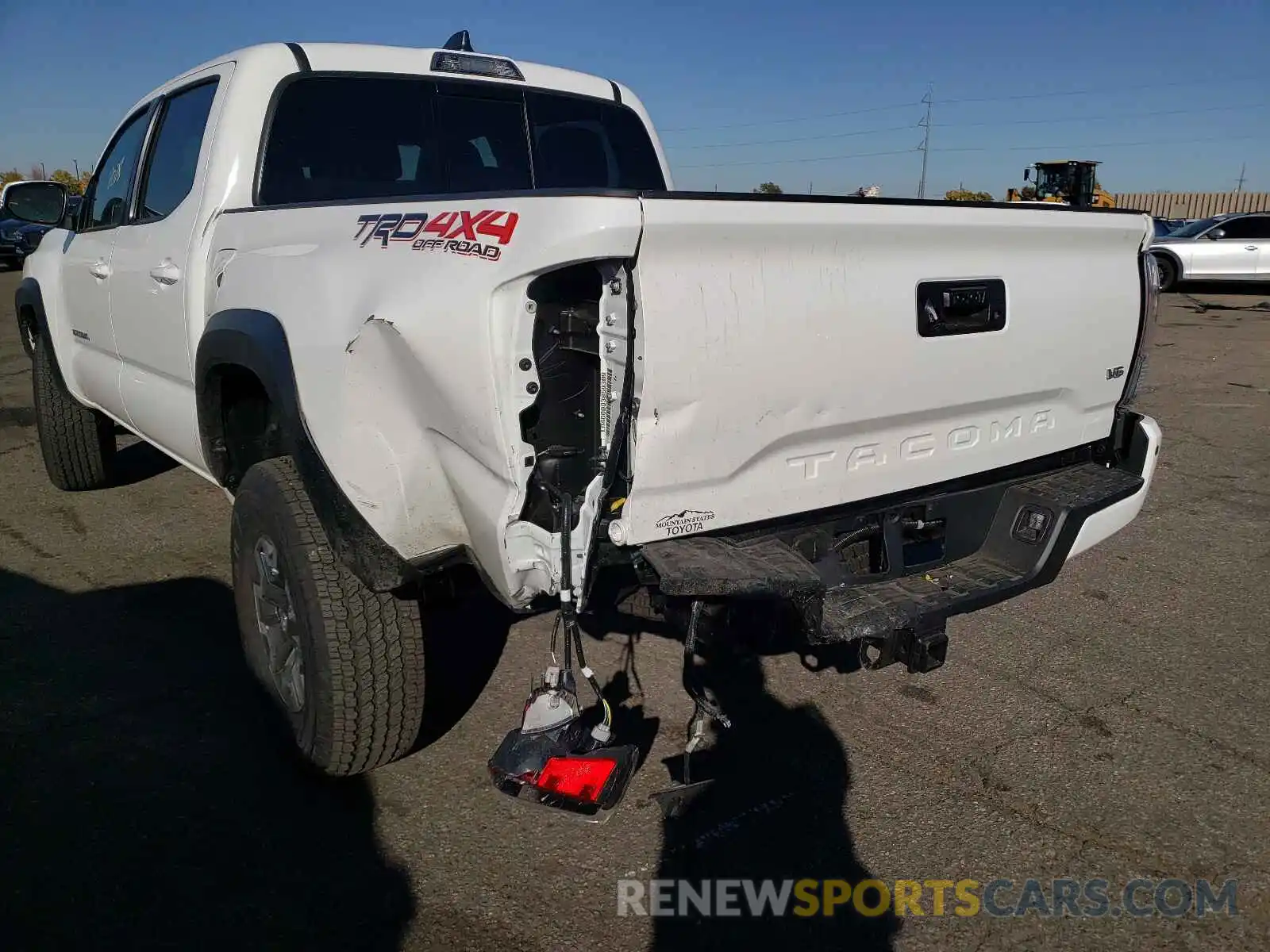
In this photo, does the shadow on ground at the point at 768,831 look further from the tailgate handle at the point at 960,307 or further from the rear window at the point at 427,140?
the rear window at the point at 427,140

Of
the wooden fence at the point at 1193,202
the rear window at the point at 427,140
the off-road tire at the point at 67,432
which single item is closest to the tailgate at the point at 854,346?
the rear window at the point at 427,140

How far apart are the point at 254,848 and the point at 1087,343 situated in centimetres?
284

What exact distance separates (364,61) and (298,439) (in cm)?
187

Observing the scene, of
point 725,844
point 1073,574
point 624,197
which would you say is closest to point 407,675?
point 725,844

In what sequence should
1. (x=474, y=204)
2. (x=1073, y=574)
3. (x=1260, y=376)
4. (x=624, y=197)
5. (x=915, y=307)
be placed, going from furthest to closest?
(x=1260, y=376)
(x=1073, y=574)
(x=915, y=307)
(x=474, y=204)
(x=624, y=197)

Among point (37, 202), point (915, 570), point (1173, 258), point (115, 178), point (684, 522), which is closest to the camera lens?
point (684, 522)

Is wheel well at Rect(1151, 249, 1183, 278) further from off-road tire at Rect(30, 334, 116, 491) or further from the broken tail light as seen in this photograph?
the broken tail light

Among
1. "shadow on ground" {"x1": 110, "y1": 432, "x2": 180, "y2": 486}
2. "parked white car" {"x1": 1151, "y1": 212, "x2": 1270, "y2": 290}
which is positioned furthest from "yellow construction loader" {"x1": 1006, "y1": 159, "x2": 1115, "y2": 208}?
"shadow on ground" {"x1": 110, "y1": 432, "x2": 180, "y2": 486}

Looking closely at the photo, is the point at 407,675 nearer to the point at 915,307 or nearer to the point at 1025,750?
the point at 915,307

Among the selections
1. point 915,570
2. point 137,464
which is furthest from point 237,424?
point 137,464

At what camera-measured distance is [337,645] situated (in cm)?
264

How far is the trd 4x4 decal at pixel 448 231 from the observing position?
209 cm

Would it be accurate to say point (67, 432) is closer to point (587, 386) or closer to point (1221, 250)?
point (587, 386)

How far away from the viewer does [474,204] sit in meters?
2.21
